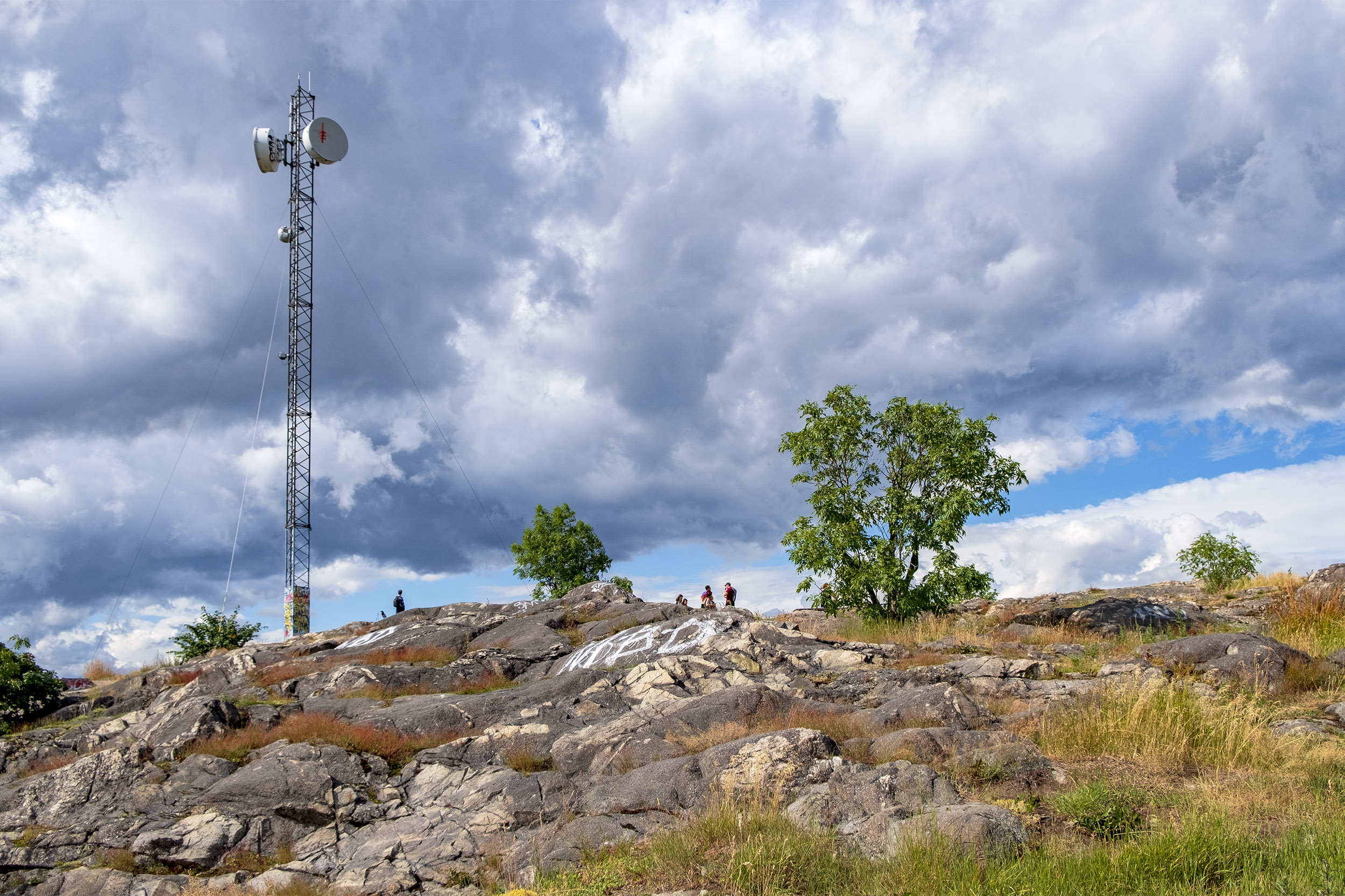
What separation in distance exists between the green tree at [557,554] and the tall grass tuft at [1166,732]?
36.5 meters

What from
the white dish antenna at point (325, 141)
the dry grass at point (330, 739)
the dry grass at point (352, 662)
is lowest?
the dry grass at point (330, 739)

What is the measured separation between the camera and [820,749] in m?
9.01

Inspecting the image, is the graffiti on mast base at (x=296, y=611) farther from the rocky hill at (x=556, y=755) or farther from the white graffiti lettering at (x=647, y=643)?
the white graffiti lettering at (x=647, y=643)

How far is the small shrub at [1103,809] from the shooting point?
22.7ft

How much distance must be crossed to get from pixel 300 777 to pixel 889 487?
16475 millimetres

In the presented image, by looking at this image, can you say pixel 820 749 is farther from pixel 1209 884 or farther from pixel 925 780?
pixel 1209 884

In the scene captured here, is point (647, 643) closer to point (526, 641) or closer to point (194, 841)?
point (526, 641)

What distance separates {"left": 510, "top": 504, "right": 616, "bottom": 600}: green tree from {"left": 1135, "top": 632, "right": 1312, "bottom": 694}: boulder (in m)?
33.8

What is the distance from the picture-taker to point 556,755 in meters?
11.3

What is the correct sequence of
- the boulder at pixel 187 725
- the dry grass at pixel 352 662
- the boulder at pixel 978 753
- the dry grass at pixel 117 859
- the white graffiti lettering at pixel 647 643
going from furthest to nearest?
1. the dry grass at pixel 352 662
2. the white graffiti lettering at pixel 647 643
3. the boulder at pixel 187 725
4. the dry grass at pixel 117 859
5. the boulder at pixel 978 753

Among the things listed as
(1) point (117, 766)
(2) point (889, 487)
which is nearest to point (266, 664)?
(1) point (117, 766)

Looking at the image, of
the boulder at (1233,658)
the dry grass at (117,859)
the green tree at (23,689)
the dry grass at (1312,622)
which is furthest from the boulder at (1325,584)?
the green tree at (23,689)

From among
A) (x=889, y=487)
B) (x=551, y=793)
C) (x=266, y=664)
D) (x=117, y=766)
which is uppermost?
(x=889, y=487)

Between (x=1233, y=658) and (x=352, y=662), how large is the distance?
21705 millimetres
